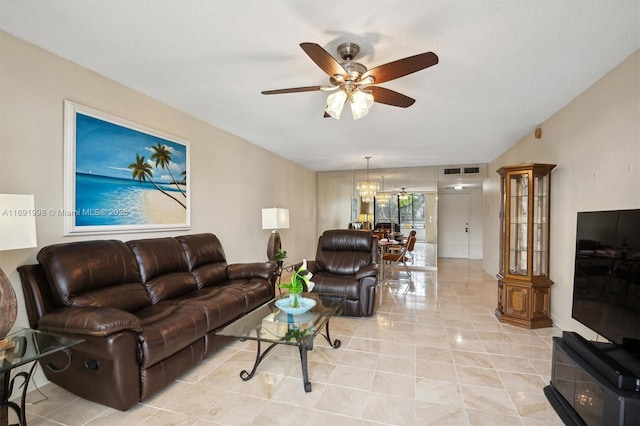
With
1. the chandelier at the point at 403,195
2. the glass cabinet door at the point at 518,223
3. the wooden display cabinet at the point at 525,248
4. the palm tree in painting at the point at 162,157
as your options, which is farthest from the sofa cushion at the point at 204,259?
the chandelier at the point at 403,195

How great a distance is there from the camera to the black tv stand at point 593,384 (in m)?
1.42

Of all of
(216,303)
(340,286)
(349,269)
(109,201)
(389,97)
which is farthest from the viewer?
(349,269)

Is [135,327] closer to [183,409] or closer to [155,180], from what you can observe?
[183,409]

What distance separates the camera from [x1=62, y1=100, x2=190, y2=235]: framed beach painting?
8.08 ft

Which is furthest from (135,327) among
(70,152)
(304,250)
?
(304,250)

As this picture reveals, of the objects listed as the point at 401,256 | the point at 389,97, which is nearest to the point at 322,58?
the point at 389,97

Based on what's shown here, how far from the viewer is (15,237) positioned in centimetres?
173

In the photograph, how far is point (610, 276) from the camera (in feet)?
6.13

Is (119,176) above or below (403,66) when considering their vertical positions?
below

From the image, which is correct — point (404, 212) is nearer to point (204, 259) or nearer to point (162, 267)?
point (204, 259)

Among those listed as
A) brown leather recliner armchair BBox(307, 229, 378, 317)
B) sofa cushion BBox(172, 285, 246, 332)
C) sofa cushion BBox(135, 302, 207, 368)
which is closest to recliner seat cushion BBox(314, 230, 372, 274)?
brown leather recliner armchair BBox(307, 229, 378, 317)

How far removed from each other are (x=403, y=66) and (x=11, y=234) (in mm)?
2582

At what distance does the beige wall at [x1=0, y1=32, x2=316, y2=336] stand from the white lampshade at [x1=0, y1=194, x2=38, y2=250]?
0.49 meters

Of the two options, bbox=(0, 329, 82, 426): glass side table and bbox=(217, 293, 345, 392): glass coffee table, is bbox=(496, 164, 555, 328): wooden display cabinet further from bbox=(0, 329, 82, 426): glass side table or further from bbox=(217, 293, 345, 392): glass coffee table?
bbox=(0, 329, 82, 426): glass side table
